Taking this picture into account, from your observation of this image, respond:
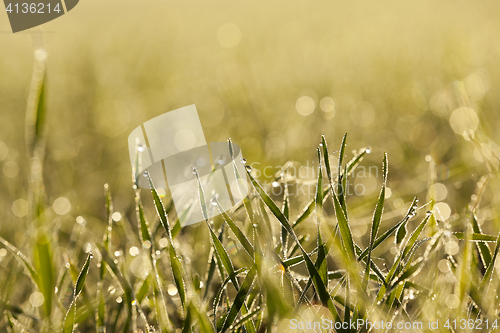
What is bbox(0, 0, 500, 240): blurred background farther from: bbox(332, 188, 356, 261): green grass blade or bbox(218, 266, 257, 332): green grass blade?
bbox(218, 266, 257, 332): green grass blade

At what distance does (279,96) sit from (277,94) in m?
0.04

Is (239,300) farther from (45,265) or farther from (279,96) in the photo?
(279,96)

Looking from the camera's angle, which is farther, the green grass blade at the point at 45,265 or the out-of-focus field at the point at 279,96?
the out-of-focus field at the point at 279,96

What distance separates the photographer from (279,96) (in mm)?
2021

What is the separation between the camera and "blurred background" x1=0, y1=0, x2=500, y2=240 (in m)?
1.11

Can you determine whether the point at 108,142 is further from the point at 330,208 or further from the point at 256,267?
the point at 256,267

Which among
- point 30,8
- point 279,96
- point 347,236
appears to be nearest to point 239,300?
point 347,236

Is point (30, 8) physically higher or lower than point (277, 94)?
higher

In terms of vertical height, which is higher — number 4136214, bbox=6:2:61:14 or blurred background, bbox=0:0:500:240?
number 4136214, bbox=6:2:61:14

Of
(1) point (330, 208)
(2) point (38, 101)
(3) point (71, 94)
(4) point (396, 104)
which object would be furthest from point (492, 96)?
(3) point (71, 94)

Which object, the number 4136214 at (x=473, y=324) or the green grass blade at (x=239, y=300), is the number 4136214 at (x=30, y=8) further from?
the number 4136214 at (x=473, y=324)

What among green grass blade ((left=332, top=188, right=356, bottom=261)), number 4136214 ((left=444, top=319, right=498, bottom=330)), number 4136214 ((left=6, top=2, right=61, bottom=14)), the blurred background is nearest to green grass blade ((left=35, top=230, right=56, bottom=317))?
the blurred background

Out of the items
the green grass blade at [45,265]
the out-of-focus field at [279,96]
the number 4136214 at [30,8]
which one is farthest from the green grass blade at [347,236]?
the number 4136214 at [30,8]

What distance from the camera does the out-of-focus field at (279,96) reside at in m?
1.08
